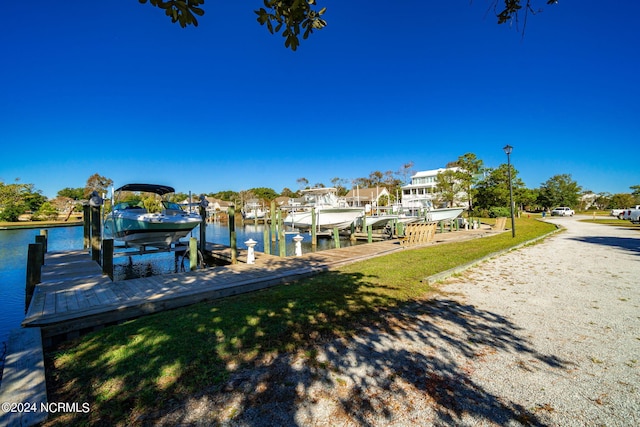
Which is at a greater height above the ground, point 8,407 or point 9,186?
point 9,186

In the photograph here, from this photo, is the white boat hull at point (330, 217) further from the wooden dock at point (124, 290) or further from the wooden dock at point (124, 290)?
the wooden dock at point (124, 290)

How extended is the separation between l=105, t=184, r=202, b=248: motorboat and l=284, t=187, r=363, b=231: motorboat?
1035 cm

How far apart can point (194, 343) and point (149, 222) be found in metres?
9.95

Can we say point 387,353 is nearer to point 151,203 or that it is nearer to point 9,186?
point 151,203

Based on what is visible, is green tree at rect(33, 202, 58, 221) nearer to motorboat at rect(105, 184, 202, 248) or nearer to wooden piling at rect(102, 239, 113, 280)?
motorboat at rect(105, 184, 202, 248)

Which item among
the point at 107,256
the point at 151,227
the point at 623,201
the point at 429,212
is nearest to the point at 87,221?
the point at 151,227

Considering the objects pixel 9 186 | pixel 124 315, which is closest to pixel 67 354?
pixel 124 315

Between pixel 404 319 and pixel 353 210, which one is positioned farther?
pixel 353 210

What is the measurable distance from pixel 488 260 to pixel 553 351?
7015 mm

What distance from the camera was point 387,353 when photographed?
347 cm

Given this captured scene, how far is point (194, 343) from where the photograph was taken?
3.67 m

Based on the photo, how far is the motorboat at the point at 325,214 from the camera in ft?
73.8

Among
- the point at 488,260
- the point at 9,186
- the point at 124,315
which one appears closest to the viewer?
the point at 124,315

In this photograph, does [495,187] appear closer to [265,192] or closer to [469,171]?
[469,171]
